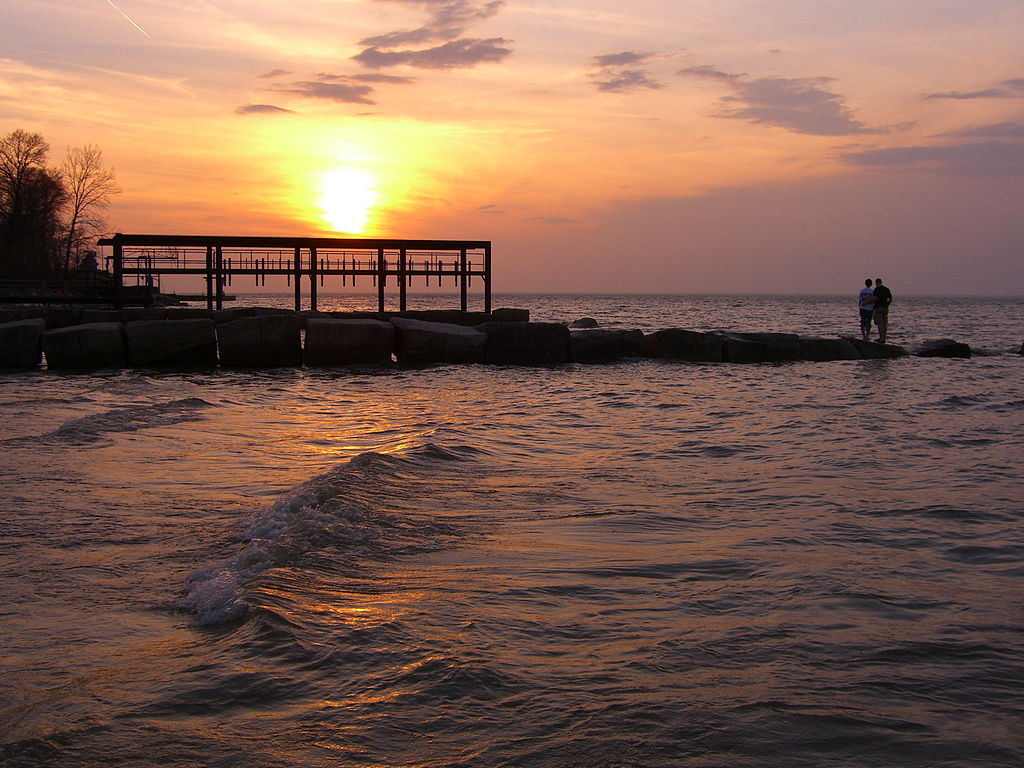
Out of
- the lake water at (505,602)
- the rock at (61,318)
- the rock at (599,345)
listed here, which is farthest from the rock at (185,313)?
the lake water at (505,602)

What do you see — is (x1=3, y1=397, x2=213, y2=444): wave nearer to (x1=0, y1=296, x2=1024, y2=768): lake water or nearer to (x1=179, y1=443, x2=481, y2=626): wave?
(x1=0, y1=296, x2=1024, y2=768): lake water

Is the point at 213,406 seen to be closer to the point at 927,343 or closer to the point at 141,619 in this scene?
the point at 141,619

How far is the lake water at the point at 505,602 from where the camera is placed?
2.98 m

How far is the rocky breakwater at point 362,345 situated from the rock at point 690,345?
3cm

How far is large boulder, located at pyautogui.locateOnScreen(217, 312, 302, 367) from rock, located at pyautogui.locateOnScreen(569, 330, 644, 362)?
6841 millimetres

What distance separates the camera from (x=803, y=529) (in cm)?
580

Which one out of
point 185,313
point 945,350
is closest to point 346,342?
point 185,313

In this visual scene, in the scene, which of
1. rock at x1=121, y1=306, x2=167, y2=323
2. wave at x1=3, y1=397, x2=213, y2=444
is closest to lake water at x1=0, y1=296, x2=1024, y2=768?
wave at x1=3, y1=397, x2=213, y2=444

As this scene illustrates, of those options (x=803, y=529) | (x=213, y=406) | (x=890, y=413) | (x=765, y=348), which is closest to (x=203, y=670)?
(x=803, y=529)

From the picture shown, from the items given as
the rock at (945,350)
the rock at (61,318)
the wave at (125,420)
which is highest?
the rock at (61,318)

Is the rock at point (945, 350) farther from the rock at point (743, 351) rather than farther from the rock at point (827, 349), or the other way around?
the rock at point (743, 351)

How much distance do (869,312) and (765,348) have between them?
4.39 metres

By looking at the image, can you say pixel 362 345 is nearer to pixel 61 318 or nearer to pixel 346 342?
pixel 346 342

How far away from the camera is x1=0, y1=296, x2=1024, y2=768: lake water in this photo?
2.98 metres
